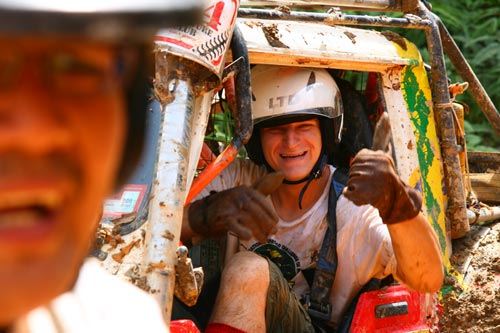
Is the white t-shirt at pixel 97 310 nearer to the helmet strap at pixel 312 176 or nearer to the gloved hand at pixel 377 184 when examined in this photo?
the gloved hand at pixel 377 184

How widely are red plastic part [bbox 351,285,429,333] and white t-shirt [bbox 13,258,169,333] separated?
2196mm

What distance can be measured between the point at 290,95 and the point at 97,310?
256 centimetres

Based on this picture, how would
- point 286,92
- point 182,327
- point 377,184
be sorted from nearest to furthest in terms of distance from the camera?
point 182,327, point 377,184, point 286,92

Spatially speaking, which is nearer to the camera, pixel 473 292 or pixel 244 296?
pixel 244 296

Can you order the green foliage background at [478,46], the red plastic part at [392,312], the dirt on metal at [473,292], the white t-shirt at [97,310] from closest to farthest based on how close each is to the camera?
the white t-shirt at [97,310]
the red plastic part at [392,312]
the dirt on metal at [473,292]
the green foliage background at [478,46]

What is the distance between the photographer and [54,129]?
2.76 feet

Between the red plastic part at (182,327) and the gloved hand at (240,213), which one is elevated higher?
the gloved hand at (240,213)

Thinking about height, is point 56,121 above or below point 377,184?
above

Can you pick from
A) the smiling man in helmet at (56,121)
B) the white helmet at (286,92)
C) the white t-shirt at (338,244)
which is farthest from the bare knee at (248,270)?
the smiling man in helmet at (56,121)

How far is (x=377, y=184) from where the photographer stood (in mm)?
3102

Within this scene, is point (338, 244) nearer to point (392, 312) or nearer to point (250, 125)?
point (392, 312)

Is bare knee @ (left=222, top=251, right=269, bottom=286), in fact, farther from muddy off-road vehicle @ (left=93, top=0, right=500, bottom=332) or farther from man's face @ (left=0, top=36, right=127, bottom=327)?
man's face @ (left=0, top=36, right=127, bottom=327)

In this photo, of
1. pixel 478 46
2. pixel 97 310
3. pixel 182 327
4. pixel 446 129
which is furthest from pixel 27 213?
pixel 478 46

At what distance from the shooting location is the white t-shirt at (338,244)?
142 inches
